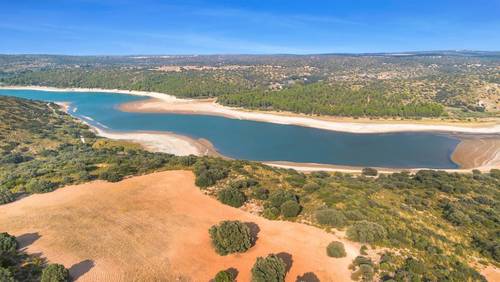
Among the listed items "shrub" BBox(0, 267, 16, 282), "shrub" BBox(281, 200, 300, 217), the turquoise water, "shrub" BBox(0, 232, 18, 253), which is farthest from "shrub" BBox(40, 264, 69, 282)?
the turquoise water

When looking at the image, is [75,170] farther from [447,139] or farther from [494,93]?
[494,93]

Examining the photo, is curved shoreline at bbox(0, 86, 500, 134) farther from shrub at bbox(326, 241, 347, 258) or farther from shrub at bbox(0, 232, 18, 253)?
shrub at bbox(0, 232, 18, 253)

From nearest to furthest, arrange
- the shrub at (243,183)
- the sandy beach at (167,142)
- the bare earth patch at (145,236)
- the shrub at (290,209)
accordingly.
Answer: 1. the bare earth patch at (145,236)
2. the shrub at (290,209)
3. the shrub at (243,183)
4. the sandy beach at (167,142)

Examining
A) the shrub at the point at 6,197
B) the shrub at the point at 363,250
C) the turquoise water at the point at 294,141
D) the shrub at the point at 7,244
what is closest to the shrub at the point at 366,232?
the shrub at the point at 363,250

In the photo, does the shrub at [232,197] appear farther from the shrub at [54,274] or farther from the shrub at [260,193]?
the shrub at [54,274]

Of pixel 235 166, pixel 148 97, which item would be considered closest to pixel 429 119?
pixel 235 166

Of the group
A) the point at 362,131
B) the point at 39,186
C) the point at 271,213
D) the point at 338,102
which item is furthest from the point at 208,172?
the point at 338,102

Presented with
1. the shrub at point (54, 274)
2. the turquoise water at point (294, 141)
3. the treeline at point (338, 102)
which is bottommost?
the turquoise water at point (294, 141)
